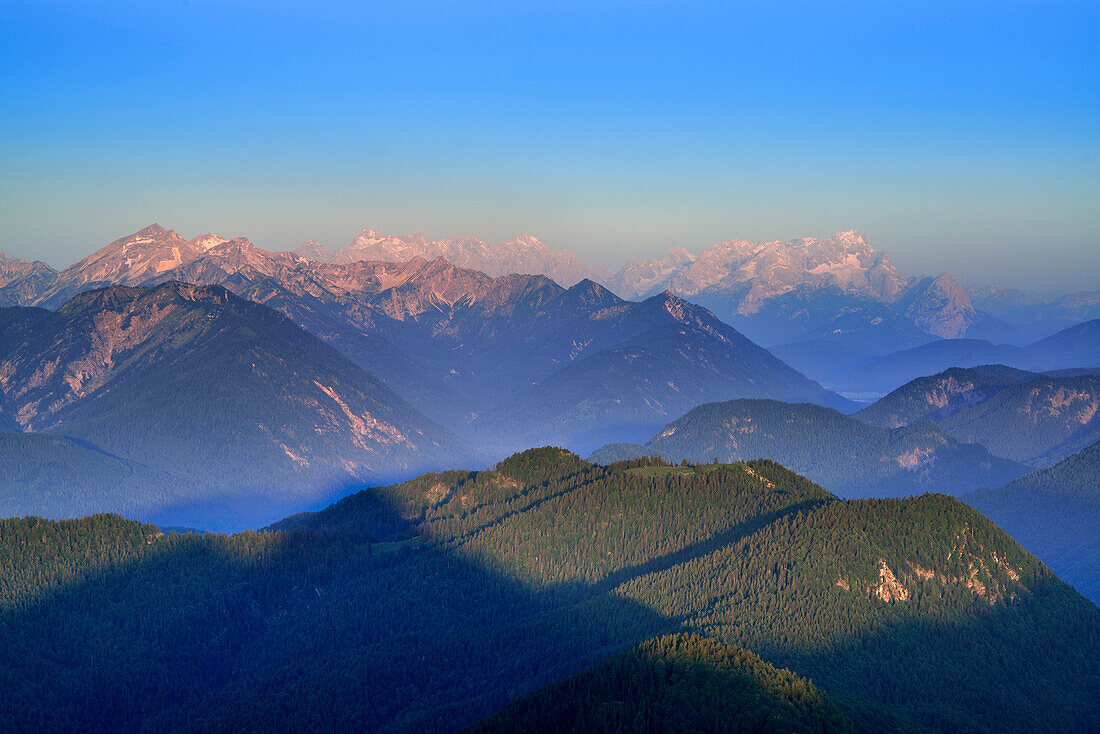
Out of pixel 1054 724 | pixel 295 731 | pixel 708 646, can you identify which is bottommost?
pixel 1054 724

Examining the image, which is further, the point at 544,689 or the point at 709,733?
the point at 544,689

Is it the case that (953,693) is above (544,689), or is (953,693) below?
below

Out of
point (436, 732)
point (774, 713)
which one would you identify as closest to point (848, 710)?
point (774, 713)

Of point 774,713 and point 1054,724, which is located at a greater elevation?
point 774,713

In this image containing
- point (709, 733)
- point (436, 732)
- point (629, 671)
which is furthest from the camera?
point (436, 732)

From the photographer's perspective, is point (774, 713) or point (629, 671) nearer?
point (774, 713)

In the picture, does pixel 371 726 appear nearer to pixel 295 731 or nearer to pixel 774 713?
pixel 295 731

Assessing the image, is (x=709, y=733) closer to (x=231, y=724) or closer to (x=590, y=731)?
(x=590, y=731)

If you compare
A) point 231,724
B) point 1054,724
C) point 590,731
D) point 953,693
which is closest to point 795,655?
point 953,693

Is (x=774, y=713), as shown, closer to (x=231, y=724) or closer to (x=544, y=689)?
(x=544, y=689)

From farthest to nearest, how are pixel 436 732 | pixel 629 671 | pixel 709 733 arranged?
1. pixel 436 732
2. pixel 629 671
3. pixel 709 733
